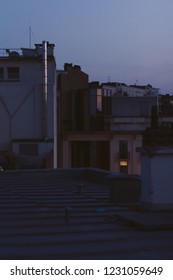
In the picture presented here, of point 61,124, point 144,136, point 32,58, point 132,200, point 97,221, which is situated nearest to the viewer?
point 97,221

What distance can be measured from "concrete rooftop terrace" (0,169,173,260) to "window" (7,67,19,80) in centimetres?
2393

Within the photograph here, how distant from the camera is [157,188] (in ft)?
37.8

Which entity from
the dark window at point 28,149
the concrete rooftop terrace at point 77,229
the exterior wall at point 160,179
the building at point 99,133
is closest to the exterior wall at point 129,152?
the building at point 99,133

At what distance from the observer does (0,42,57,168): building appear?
3938 centimetres

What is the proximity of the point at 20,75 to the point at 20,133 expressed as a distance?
3666 mm

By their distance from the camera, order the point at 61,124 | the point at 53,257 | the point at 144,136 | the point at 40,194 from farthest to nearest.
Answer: the point at 61,124, the point at 40,194, the point at 144,136, the point at 53,257

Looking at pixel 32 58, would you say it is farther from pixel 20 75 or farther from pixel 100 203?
pixel 100 203

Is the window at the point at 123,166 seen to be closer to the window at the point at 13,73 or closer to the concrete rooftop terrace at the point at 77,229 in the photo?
the window at the point at 13,73

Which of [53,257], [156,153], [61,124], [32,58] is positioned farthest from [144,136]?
[61,124]

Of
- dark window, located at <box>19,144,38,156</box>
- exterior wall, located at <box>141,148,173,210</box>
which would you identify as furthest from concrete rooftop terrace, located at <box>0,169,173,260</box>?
dark window, located at <box>19,144,38,156</box>

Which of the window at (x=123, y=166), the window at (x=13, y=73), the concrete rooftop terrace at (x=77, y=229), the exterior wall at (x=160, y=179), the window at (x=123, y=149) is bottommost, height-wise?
the window at (x=123, y=166)

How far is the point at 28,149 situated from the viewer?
3891 cm

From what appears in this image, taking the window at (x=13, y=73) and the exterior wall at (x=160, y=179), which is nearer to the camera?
the exterior wall at (x=160, y=179)

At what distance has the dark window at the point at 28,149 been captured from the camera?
3869cm
